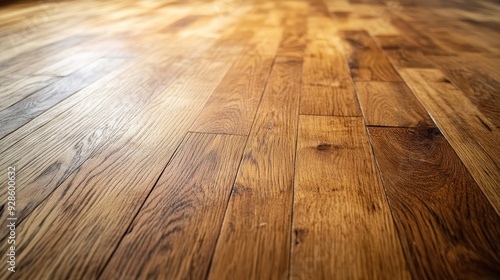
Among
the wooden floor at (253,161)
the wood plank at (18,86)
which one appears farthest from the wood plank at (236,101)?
the wood plank at (18,86)

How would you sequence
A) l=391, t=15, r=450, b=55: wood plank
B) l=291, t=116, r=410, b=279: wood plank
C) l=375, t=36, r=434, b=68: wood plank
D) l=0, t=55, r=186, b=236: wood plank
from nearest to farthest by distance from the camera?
l=291, t=116, r=410, b=279: wood plank → l=0, t=55, r=186, b=236: wood plank → l=375, t=36, r=434, b=68: wood plank → l=391, t=15, r=450, b=55: wood plank

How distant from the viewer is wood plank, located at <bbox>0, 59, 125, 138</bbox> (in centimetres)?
89

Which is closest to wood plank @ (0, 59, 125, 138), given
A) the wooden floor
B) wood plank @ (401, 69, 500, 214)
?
the wooden floor

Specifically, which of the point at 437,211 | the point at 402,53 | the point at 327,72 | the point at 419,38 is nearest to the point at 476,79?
the point at 402,53

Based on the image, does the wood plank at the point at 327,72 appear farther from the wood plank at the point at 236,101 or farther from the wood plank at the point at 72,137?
the wood plank at the point at 72,137

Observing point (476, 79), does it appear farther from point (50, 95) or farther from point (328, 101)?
point (50, 95)

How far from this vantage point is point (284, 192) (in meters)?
0.59

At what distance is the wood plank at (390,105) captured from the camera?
84 cm

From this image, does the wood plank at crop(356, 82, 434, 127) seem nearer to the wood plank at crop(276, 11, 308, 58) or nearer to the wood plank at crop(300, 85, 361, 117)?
the wood plank at crop(300, 85, 361, 117)

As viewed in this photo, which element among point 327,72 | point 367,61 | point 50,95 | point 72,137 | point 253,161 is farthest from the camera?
point 367,61

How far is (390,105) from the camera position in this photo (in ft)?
3.04

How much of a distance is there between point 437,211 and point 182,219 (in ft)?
1.44

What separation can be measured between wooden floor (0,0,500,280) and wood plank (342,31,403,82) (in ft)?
0.05

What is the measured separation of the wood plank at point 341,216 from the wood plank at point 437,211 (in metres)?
0.02
